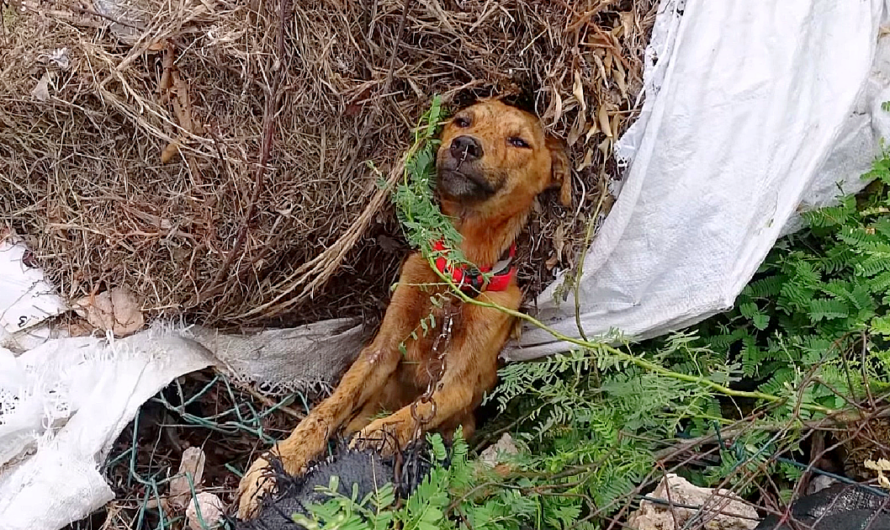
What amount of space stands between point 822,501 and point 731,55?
4.97 ft

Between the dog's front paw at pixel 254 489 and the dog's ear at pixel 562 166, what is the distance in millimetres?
1458

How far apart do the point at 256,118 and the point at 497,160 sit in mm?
944

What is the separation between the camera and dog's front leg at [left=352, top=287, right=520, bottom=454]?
290 cm

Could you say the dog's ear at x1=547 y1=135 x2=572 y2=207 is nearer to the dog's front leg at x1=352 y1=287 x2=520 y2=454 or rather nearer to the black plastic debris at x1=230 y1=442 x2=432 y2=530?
the dog's front leg at x1=352 y1=287 x2=520 y2=454

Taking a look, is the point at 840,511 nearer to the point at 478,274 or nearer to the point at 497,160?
the point at 478,274

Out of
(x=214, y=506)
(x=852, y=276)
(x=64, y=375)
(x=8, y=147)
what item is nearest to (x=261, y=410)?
(x=214, y=506)

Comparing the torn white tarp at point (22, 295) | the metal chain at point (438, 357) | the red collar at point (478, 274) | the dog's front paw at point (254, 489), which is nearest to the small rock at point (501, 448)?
the metal chain at point (438, 357)

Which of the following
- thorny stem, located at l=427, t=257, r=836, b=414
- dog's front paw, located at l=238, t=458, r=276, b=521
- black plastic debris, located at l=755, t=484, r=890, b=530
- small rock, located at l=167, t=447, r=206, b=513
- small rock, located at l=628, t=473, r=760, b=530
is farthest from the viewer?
small rock, located at l=167, t=447, r=206, b=513

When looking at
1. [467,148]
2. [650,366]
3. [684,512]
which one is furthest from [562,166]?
[684,512]

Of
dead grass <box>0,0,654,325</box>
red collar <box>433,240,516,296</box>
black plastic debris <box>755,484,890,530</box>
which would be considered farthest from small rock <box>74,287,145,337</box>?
black plastic debris <box>755,484,890,530</box>

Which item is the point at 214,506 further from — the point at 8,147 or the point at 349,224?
the point at 8,147

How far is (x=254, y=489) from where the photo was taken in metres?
2.71

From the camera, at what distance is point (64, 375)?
9.66 feet

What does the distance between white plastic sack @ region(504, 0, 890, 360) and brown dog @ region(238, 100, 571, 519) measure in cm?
37
